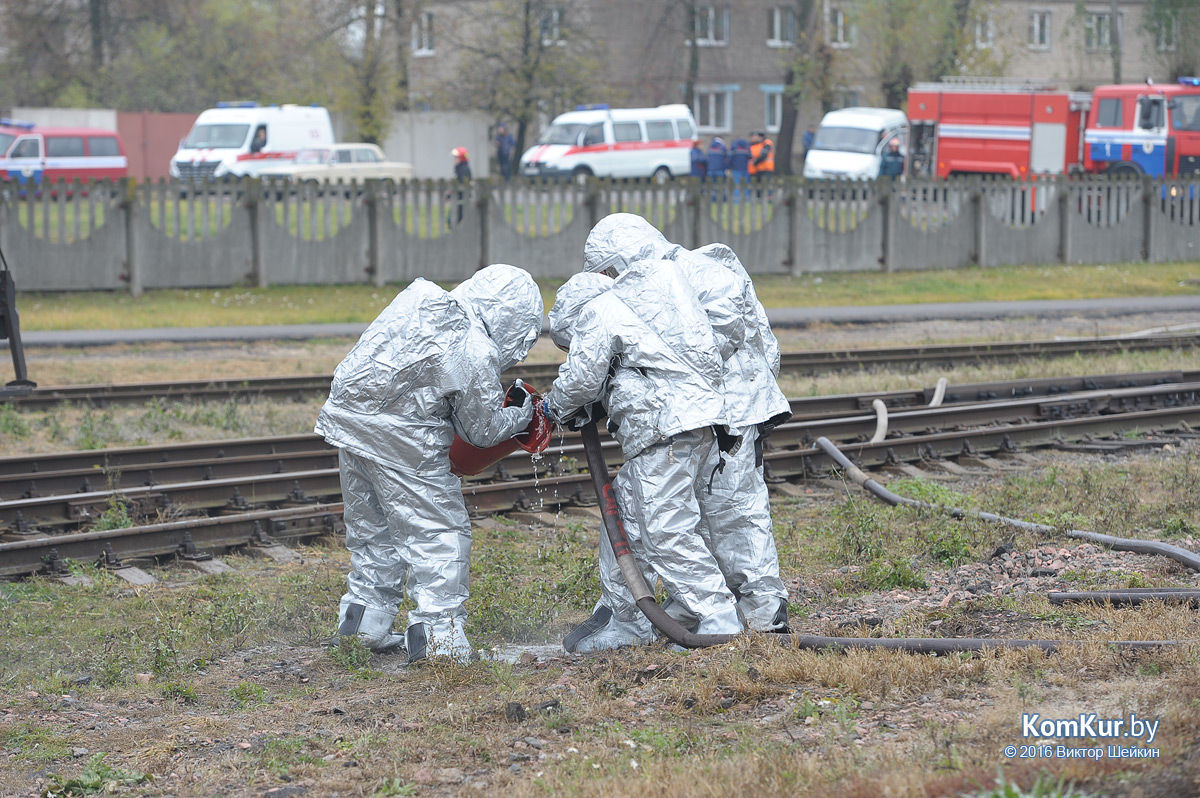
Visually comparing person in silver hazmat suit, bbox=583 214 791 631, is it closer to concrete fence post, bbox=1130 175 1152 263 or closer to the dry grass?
the dry grass

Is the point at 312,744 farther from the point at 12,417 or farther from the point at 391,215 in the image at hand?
the point at 391,215

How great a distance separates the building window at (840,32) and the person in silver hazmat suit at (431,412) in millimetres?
37745

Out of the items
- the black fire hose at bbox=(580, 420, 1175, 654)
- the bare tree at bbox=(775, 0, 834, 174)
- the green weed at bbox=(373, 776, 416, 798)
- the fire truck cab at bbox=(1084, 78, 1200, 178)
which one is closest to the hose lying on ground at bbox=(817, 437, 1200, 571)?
the black fire hose at bbox=(580, 420, 1175, 654)

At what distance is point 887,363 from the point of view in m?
13.9

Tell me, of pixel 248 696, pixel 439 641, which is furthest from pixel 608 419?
pixel 248 696

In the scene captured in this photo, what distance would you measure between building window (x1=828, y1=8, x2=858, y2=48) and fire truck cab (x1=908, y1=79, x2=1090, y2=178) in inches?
393

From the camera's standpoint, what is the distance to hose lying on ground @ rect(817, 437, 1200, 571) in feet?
21.4

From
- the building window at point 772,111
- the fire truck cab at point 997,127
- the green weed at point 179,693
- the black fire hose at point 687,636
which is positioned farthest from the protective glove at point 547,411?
the building window at point 772,111

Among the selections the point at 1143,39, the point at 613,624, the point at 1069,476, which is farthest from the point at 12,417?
the point at 1143,39

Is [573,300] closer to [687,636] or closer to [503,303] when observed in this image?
[503,303]

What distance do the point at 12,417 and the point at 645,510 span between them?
286 inches

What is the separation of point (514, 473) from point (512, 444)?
327 centimetres

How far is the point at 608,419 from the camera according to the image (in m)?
5.70

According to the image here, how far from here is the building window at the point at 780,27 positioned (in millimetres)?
46688
